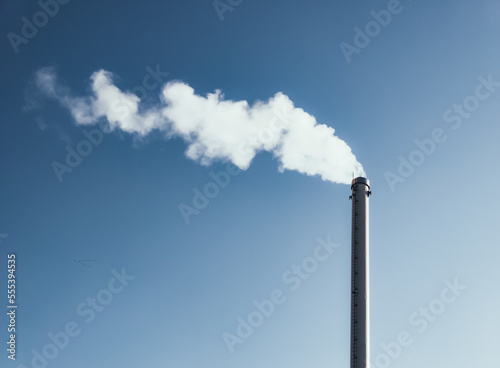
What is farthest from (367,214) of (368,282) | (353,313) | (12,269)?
(12,269)

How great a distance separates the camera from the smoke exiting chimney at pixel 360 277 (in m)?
47.2

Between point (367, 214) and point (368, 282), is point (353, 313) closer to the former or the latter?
point (368, 282)

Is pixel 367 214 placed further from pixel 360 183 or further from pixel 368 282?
pixel 368 282

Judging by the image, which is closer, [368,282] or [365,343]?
[365,343]

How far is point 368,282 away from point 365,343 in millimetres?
6486

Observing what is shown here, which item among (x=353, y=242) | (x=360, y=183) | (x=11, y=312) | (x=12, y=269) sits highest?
(x=360, y=183)

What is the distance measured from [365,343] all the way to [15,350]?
31.4 meters

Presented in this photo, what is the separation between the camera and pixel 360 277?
50.6 metres

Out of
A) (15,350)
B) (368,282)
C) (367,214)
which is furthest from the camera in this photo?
(367,214)

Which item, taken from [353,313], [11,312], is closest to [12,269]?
[11,312]

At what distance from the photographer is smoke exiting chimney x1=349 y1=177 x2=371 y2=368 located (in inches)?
1857

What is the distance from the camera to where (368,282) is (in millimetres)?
50656

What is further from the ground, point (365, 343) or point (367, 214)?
point (367, 214)

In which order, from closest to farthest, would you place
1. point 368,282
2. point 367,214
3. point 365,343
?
point 365,343
point 368,282
point 367,214
